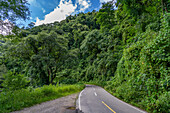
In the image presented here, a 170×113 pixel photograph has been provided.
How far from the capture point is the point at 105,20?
15.6m

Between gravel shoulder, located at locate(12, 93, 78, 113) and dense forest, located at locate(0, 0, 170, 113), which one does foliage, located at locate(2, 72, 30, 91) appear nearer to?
dense forest, located at locate(0, 0, 170, 113)

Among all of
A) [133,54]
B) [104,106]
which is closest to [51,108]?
[104,106]

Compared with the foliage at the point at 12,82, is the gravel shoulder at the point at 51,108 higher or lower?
lower

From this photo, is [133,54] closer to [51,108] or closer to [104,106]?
[104,106]

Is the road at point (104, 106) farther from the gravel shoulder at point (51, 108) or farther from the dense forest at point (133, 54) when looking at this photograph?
the dense forest at point (133, 54)

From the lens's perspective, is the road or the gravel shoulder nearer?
the gravel shoulder

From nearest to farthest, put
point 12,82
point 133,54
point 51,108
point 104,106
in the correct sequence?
point 51,108, point 104,106, point 12,82, point 133,54

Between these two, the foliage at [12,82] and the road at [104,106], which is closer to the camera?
the road at [104,106]

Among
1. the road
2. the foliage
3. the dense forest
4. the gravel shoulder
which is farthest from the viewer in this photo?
the foliage

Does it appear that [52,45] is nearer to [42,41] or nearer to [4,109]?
[42,41]

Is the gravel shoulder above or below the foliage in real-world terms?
below

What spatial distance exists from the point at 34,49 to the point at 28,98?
34.8ft

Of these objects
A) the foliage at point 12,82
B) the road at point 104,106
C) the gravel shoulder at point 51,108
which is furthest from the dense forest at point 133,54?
the gravel shoulder at point 51,108

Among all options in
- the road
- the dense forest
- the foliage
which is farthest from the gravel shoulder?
the dense forest
